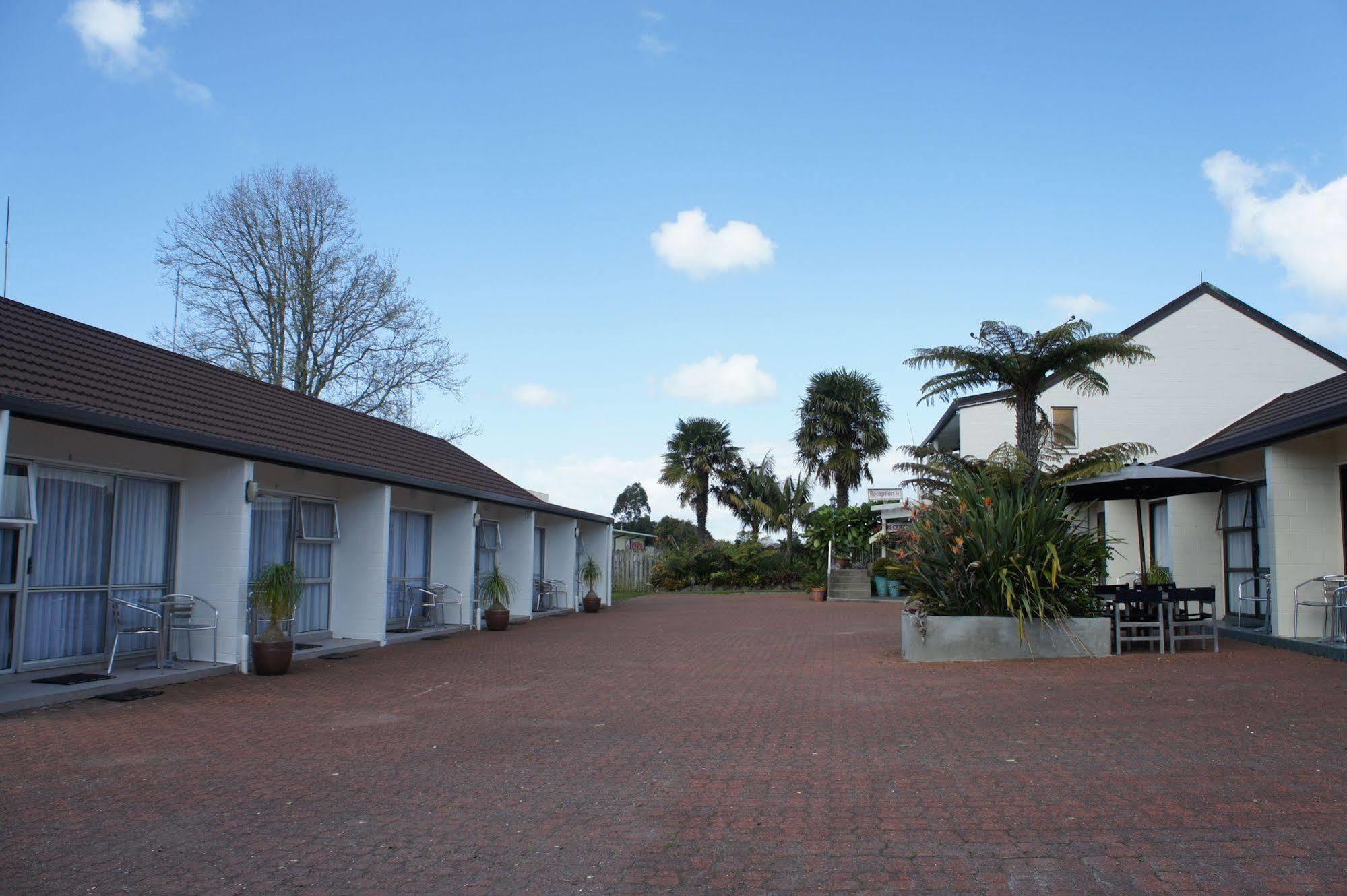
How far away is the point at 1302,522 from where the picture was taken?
12.1 metres

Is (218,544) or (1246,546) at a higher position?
(1246,546)

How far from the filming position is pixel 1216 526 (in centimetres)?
1524

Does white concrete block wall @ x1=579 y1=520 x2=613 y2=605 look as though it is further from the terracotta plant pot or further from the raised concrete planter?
the raised concrete planter

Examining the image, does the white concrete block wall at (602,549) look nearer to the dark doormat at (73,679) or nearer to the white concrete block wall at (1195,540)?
the white concrete block wall at (1195,540)

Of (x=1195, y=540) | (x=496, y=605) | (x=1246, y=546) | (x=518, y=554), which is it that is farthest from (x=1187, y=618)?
(x=518, y=554)

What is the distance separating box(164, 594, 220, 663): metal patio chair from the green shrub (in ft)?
27.6

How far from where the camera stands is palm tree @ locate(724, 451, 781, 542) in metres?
37.4

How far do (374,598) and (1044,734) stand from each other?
10104mm

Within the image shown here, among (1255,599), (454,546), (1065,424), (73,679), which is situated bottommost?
(73,679)

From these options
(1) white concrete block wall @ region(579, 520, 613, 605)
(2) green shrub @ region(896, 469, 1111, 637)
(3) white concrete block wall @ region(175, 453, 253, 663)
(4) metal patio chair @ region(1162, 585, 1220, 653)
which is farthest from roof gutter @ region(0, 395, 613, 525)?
(4) metal patio chair @ region(1162, 585, 1220, 653)

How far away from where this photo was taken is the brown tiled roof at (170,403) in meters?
9.58

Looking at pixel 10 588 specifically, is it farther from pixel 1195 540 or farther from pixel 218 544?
pixel 1195 540

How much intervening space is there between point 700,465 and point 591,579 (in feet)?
52.0

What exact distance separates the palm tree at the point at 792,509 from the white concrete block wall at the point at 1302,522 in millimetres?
23155
